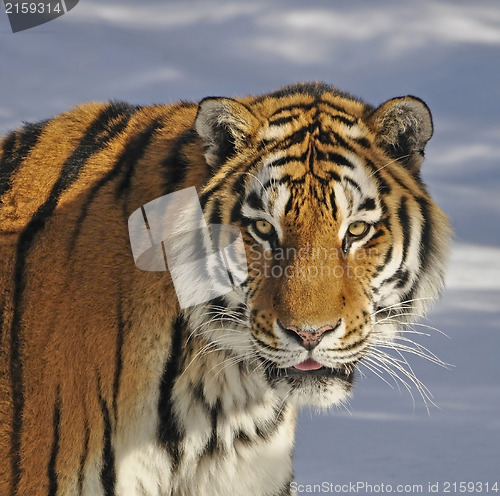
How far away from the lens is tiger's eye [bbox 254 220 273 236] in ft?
8.75

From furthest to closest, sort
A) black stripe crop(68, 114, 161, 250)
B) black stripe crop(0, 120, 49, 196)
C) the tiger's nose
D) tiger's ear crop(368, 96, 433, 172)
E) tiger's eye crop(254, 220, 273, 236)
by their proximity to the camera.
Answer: black stripe crop(0, 120, 49, 196), black stripe crop(68, 114, 161, 250), tiger's ear crop(368, 96, 433, 172), tiger's eye crop(254, 220, 273, 236), the tiger's nose

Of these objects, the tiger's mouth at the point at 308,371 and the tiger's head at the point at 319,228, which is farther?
the tiger's mouth at the point at 308,371

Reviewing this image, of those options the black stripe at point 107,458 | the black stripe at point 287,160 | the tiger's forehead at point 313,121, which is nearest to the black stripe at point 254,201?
the black stripe at point 287,160

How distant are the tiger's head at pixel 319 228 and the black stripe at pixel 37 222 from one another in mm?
448

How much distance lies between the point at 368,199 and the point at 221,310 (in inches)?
21.3

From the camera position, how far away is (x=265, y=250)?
105 inches

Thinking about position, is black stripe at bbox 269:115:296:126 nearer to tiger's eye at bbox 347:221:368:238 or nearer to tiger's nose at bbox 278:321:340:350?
tiger's eye at bbox 347:221:368:238

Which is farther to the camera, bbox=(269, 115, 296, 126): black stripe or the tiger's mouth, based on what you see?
bbox=(269, 115, 296, 126): black stripe

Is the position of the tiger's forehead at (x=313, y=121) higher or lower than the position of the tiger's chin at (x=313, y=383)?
higher

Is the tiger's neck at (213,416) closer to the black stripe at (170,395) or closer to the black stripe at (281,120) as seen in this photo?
the black stripe at (170,395)

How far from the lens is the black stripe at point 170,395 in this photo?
9.23 feet

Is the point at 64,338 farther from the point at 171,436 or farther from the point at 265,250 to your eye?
the point at 265,250

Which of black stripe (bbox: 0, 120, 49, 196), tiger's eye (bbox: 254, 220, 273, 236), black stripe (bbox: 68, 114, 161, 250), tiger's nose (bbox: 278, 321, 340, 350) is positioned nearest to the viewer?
tiger's nose (bbox: 278, 321, 340, 350)

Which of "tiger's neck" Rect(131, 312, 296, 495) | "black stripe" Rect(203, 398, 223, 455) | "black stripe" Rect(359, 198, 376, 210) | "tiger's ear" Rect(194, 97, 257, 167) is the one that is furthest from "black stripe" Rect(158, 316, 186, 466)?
"black stripe" Rect(359, 198, 376, 210)
